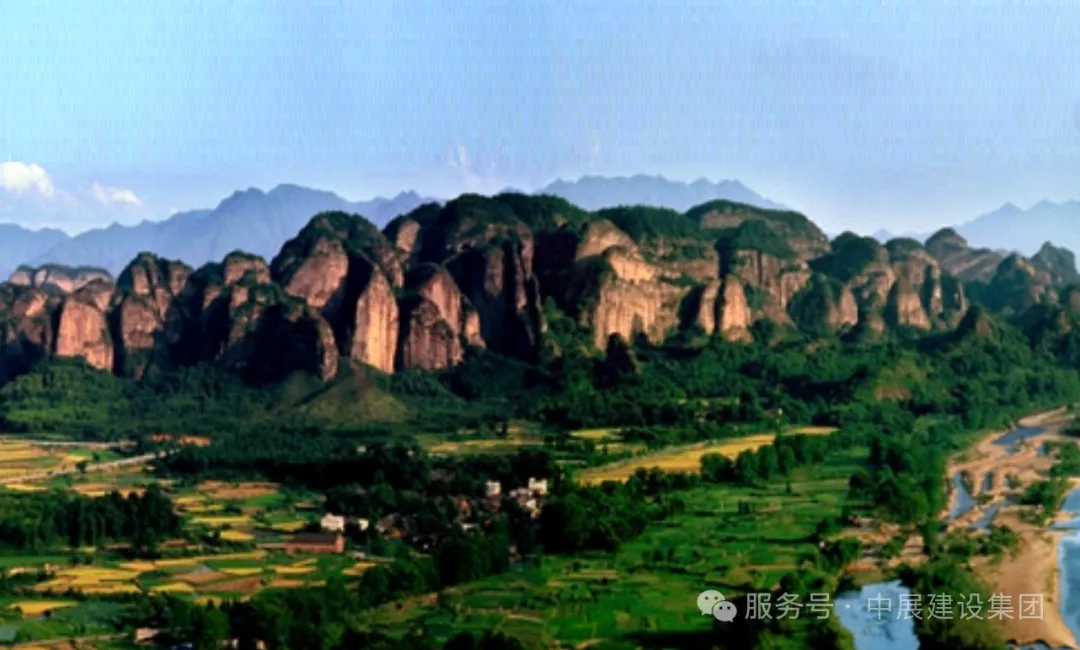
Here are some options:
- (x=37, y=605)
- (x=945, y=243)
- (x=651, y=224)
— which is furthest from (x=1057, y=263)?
(x=37, y=605)

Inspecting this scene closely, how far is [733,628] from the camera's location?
35.2 m

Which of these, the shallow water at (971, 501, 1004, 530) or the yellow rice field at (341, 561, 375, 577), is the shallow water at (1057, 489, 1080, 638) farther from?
the yellow rice field at (341, 561, 375, 577)

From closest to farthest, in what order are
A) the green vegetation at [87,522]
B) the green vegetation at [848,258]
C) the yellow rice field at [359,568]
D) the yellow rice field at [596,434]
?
the yellow rice field at [359,568] < the green vegetation at [87,522] < the yellow rice field at [596,434] < the green vegetation at [848,258]

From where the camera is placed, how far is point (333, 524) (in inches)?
2076

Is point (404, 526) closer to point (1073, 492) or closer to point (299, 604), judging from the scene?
point (299, 604)

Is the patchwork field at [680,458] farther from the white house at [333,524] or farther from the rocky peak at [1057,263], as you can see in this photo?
the rocky peak at [1057,263]

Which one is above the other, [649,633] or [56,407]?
[56,407]

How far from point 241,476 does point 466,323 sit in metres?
29.9

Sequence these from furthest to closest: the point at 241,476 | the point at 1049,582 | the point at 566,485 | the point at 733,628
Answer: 1. the point at 241,476
2. the point at 566,485
3. the point at 1049,582
4. the point at 733,628

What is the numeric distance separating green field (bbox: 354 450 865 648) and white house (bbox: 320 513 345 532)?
29.4 feet

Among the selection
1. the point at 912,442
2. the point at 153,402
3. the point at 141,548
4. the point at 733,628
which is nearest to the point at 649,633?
the point at 733,628

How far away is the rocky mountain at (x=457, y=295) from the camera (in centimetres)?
8944

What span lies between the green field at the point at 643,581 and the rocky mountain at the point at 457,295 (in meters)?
36.2

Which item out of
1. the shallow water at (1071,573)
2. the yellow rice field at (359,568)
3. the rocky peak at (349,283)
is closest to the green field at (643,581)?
the yellow rice field at (359,568)
